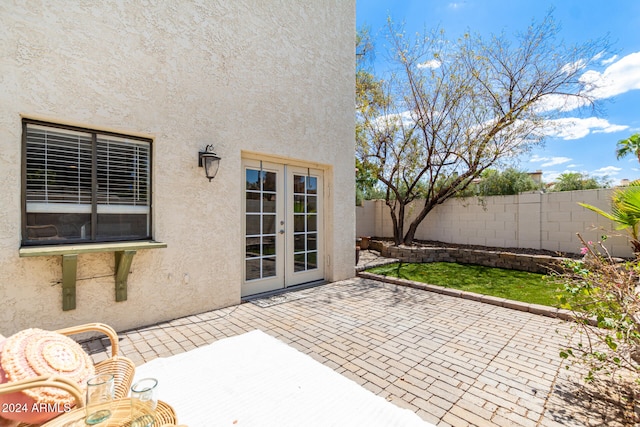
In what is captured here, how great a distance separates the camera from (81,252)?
351 centimetres

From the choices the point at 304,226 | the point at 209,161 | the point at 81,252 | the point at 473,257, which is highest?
the point at 209,161

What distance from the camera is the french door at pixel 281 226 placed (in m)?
5.71

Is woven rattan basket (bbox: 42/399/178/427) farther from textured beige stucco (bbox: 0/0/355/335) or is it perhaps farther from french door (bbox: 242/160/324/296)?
french door (bbox: 242/160/324/296)

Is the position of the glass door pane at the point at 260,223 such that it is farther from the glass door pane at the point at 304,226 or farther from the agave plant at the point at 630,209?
the agave plant at the point at 630,209

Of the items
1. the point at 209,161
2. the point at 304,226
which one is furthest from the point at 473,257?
the point at 209,161

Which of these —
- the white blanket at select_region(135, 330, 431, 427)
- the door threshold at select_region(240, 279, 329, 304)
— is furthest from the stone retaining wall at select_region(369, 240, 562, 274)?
the white blanket at select_region(135, 330, 431, 427)

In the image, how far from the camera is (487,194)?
11.1m

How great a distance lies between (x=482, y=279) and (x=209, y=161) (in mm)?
6919

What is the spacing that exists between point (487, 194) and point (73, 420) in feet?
41.4

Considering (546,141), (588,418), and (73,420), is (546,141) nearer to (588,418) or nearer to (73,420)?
(588,418)

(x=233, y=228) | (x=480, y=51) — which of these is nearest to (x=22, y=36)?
(x=233, y=228)

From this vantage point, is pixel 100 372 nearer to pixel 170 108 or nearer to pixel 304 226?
pixel 170 108

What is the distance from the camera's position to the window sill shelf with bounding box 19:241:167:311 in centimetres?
336

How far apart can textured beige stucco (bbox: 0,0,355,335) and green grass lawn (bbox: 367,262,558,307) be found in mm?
3830
